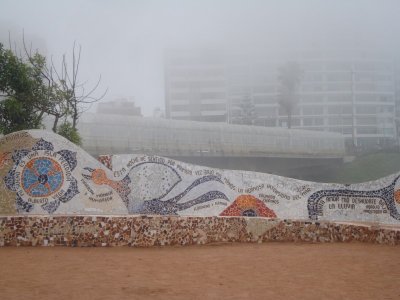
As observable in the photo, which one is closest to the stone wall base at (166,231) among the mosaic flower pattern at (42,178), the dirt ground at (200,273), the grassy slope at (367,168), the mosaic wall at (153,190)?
the dirt ground at (200,273)

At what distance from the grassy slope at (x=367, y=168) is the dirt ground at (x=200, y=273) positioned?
23046 mm

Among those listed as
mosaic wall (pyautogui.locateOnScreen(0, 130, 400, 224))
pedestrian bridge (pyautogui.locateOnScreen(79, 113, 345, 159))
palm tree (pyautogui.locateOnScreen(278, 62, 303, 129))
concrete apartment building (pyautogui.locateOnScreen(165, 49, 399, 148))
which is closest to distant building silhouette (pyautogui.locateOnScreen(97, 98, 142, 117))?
concrete apartment building (pyautogui.locateOnScreen(165, 49, 399, 148))

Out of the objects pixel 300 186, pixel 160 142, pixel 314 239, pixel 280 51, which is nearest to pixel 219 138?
pixel 160 142

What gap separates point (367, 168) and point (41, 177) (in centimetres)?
2494

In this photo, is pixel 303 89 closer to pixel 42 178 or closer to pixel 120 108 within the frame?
pixel 120 108

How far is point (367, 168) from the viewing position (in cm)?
3006

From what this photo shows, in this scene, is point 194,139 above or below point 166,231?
above

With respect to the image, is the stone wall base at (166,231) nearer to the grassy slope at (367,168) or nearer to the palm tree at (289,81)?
the grassy slope at (367,168)

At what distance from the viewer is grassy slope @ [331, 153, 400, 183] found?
28.9m

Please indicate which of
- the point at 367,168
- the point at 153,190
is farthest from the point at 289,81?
the point at 153,190

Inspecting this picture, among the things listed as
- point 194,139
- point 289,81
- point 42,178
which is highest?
point 289,81

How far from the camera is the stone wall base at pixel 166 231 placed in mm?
6500

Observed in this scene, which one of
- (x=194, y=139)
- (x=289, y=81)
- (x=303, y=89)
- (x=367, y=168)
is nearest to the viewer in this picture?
(x=194, y=139)

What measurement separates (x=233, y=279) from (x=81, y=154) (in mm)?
5948
